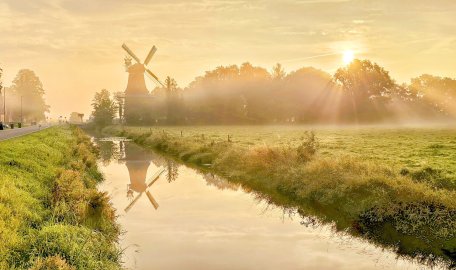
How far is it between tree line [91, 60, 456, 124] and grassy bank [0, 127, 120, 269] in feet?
311

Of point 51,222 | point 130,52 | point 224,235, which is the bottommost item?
point 224,235

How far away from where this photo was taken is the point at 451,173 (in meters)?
21.1

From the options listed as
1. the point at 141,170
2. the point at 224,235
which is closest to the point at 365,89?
the point at 141,170

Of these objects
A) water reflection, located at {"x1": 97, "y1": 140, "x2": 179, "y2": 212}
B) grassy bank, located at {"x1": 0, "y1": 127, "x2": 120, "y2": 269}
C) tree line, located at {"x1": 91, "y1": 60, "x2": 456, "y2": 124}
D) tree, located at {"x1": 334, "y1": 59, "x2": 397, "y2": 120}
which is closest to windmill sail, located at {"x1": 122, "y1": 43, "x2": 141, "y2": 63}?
tree line, located at {"x1": 91, "y1": 60, "x2": 456, "y2": 124}

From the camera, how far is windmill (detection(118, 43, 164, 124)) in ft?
378

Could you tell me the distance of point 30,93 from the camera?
153 m

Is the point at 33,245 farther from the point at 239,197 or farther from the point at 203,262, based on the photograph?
the point at 239,197

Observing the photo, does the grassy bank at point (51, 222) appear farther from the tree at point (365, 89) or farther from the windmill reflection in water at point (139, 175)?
the tree at point (365, 89)

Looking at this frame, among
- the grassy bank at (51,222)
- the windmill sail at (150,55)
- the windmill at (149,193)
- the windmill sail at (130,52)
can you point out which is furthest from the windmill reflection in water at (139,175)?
the windmill sail at (150,55)

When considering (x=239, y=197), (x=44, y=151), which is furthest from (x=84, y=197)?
(x=44, y=151)

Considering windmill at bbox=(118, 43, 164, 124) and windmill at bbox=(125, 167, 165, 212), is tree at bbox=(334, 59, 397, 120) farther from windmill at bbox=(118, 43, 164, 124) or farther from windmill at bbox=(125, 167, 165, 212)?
windmill at bbox=(125, 167, 165, 212)

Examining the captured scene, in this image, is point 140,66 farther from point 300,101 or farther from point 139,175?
point 139,175

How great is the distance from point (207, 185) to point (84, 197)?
35.8ft

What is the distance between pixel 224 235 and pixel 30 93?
15450 cm
